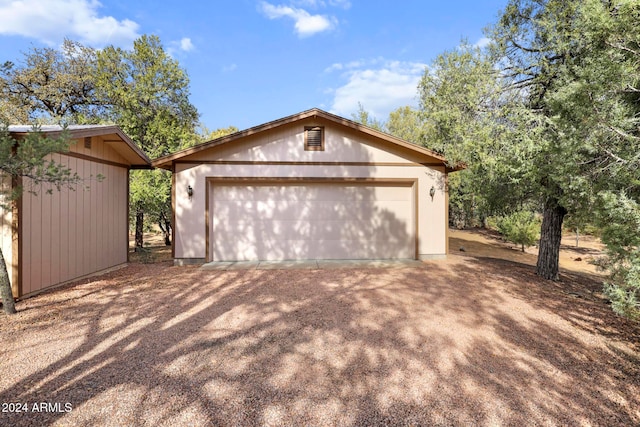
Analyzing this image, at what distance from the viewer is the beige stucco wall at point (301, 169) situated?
820 cm

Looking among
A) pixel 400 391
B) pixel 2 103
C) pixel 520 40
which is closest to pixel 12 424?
pixel 400 391

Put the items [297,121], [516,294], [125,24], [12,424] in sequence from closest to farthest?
[12,424]
[516,294]
[297,121]
[125,24]

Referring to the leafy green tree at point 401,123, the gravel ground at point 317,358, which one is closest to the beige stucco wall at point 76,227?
the gravel ground at point 317,358

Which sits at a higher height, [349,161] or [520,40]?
[520,40]

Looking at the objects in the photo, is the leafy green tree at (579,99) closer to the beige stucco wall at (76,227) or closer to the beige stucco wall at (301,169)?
the beige stucco wall at (301,169)

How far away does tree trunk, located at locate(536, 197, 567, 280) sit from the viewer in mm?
7066

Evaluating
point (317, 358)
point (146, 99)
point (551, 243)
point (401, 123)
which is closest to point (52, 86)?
point (146, 99)

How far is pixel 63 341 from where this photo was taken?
3.55 m

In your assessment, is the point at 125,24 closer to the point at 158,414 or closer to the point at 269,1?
the point at 269,1

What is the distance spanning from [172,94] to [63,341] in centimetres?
1091

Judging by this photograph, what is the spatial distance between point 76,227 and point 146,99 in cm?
698

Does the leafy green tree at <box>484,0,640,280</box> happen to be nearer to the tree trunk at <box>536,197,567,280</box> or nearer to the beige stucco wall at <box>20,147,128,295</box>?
the tree trunk at <box>536,197,567,280</box>

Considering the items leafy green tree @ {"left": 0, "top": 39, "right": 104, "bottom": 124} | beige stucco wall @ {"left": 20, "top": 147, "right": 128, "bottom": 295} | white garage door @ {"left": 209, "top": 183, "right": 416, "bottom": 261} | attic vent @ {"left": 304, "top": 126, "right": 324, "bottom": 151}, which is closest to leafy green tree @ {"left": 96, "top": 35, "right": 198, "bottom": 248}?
leafy green tree @ {"left": 0, "top": 39, "right": 104, "bottom": 124}

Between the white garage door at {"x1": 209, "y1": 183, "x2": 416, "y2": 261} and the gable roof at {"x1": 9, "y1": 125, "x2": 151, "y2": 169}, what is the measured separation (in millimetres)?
2214
